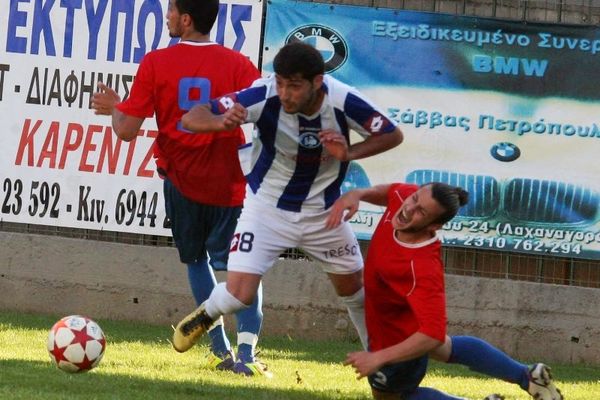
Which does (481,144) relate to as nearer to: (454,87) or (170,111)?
(454,87)

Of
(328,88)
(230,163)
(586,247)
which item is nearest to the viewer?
(328,88)

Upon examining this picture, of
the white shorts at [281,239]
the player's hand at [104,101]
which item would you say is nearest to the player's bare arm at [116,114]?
the player's hand at [104,101]

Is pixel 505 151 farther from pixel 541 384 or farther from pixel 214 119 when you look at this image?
pixel 214 119

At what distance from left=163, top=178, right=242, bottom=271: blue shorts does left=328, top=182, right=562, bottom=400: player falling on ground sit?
1.12m

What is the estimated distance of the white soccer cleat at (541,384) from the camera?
6799mm

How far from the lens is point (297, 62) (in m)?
6.64

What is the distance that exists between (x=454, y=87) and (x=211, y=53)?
3021mm

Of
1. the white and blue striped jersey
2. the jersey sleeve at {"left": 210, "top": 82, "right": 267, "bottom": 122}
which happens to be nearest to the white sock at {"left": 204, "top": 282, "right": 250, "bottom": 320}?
the white and blue striped jersey

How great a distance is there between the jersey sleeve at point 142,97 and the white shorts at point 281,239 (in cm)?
85

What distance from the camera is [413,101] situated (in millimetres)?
10516

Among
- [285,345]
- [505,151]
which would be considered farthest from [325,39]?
[285,345]

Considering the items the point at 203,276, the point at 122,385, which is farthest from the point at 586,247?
the point at 122,385

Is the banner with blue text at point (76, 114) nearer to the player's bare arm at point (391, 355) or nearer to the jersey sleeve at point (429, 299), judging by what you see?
the jersey sleeve at point (429, 299)

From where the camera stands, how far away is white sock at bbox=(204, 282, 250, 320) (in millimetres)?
7102
